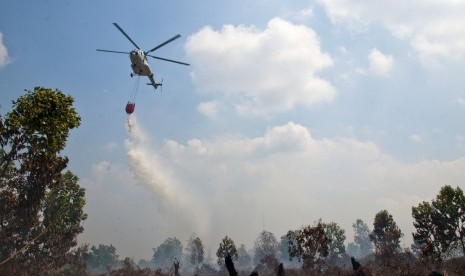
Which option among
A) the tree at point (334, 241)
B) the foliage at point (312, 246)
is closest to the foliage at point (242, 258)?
the tree at point (334, 241)

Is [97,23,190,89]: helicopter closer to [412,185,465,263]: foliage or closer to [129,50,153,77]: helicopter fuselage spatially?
[129,50,153,77]: helicopter fuselage

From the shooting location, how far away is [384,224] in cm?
5588

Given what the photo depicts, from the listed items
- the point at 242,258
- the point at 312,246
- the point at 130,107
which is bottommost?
the point at 242,258

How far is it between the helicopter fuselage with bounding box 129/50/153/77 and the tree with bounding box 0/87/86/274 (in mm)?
10989

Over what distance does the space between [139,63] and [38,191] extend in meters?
17.2

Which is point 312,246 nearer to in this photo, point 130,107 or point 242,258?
point 130,107

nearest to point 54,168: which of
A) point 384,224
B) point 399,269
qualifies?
point 399,269

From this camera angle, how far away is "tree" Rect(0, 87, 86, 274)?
70.4 ft

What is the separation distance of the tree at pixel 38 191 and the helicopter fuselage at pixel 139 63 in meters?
11.0

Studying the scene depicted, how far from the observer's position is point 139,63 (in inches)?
1297

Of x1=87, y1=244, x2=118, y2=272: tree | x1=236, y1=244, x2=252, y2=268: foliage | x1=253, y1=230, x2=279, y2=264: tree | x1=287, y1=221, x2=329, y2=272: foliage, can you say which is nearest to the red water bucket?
x1=287, y1=221, x2=329, y2=272: foliage

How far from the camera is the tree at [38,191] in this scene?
70.4 feet

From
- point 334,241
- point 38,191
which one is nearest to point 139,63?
point 38,191

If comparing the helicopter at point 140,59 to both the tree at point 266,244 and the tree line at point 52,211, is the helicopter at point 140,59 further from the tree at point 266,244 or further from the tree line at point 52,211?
the tree at point 266,244
